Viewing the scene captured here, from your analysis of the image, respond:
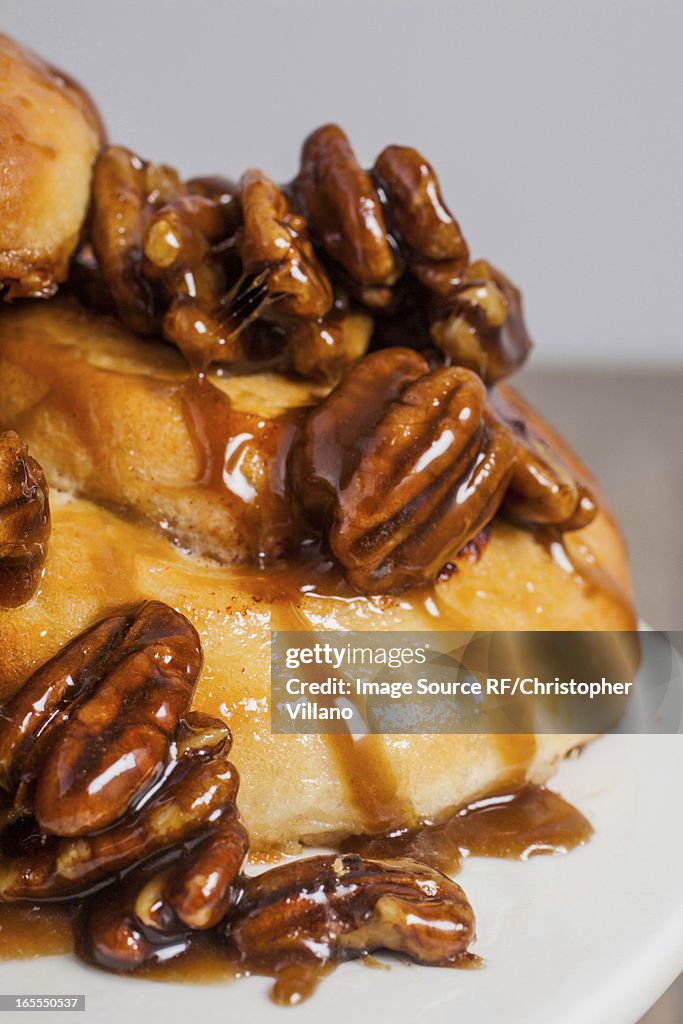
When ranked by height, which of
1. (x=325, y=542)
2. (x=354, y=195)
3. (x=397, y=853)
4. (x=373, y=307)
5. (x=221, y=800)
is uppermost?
(x=354, y=195)

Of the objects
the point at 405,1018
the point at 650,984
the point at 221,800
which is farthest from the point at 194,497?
the point at 650,984

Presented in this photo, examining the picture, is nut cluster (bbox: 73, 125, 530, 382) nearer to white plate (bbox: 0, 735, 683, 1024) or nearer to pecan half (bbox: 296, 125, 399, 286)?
pecan half (bbox: 296, 125, 399, 286)

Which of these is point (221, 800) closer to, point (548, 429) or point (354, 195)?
point (354, 195)

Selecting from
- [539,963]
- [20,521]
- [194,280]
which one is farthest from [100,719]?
[194,280]

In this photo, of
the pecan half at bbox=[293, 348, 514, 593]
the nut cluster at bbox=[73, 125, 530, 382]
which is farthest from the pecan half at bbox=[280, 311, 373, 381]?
the pecan half at bbox=[293, 348, 514, 593]

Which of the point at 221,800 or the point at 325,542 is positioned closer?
the point at 221,800

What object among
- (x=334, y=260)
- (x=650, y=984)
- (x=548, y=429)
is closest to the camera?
(x=650, y=984)

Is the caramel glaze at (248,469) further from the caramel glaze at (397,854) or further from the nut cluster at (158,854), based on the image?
the caramel glaze at (397,854)
